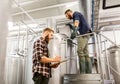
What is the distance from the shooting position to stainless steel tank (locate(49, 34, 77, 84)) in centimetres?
290

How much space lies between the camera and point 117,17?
177 inches

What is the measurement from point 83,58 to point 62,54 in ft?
1.38

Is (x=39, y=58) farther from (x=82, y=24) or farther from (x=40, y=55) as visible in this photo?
(x=82, y=24)

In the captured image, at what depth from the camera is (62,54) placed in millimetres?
3182

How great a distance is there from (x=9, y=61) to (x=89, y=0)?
7.70ft

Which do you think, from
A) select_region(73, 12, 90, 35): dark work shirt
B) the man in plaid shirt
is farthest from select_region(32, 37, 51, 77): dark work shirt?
select_region(73, 12, 90, 35): dark work shirt

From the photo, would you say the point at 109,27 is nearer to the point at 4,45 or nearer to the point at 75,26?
the point at 75,26

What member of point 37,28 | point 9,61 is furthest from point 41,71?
point 37,28

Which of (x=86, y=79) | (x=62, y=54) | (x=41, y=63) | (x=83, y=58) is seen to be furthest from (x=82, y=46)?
(x=41, y=63)

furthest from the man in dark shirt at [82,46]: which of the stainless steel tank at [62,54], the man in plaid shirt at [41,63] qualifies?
the man in plaid shirt at [41,63]

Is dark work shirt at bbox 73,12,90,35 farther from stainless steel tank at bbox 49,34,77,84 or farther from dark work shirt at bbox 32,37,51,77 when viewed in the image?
dark work shirt at bbox 32,37,51,77

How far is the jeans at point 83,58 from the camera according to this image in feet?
9.88

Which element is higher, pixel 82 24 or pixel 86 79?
pixel 82 24

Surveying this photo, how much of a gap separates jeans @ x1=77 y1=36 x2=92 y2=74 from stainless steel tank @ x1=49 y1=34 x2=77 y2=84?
319mm
